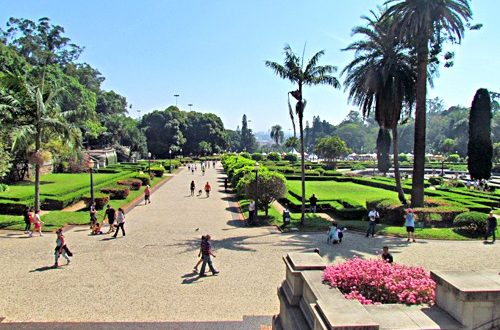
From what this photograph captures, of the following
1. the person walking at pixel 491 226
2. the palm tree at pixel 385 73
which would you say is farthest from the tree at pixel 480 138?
the person walking at pixel 491 226

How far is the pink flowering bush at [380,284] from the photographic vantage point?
6.50 meters

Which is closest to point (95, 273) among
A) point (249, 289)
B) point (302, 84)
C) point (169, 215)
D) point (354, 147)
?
point (249, 289)

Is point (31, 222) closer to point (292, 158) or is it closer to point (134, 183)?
point (134, 183)

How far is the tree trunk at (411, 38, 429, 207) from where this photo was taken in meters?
22.3

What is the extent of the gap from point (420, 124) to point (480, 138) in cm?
1764

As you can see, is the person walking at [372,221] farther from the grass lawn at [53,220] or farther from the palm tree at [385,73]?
the grass lawn at [53,220]

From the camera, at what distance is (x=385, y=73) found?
2341cm

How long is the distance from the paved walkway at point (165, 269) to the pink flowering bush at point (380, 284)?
311cm

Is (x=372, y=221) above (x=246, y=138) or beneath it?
beneath

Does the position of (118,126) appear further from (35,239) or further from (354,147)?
(354,147)

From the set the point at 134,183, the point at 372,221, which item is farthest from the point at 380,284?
the point at 134,183

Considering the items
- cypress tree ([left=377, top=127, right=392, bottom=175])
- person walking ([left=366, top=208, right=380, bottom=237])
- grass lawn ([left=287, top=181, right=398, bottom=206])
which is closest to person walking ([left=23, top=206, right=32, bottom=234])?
person walking ([left=366, top=208, right=380, bottom=237])

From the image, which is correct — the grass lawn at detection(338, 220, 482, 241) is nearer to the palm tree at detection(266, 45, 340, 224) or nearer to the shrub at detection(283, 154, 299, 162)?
the palm tree at detection(266, 45, 340, 224)

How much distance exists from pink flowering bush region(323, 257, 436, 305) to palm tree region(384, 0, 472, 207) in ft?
53.7
